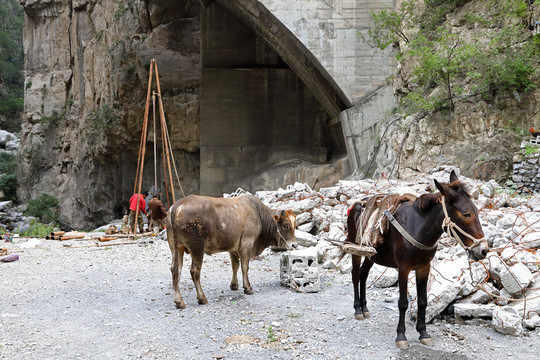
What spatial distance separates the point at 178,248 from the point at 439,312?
Result: 3269 mm

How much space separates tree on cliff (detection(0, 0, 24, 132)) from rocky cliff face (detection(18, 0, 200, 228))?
12050mm

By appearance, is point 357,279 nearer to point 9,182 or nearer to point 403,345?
point 403,345

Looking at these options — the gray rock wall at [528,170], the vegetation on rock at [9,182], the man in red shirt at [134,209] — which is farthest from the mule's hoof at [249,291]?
the vegetation on rock at [9,182]

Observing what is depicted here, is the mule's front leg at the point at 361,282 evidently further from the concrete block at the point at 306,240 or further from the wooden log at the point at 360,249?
the concrete block at the point at 306,240

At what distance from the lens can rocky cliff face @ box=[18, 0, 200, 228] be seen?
25656mm

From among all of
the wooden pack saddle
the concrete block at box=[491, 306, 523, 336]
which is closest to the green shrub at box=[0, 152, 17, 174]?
the wooden pack saddle

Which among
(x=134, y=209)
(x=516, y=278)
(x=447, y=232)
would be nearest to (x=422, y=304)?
(x=447, y=232)

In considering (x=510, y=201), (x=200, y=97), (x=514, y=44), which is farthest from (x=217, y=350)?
(x=200, y=97)

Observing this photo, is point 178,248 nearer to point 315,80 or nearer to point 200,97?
point 315,80

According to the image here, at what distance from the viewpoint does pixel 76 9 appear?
31.9m

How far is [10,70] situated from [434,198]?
50048mm

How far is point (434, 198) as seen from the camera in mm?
4523

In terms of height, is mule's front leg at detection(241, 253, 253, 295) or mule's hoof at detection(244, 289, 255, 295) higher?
mule's front leg at detection(241, 253, 253, 295)

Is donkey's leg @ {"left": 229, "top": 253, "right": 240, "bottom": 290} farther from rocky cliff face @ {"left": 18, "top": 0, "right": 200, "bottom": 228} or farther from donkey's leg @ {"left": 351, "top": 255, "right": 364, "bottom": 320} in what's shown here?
rocky cliff face @ {"left": 18, "top": 0, "right": 200, "bottom": 228}
